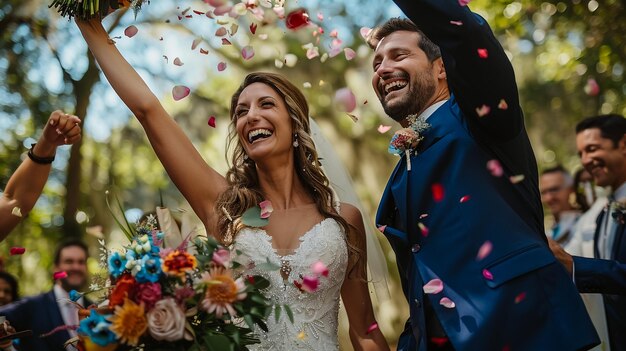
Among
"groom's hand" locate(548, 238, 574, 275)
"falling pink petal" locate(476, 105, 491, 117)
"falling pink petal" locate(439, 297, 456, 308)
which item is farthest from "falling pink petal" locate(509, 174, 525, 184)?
"groom's hand" locate(548, 238, 574, 275)

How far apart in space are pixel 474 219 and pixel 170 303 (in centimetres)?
131

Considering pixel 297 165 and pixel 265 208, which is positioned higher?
pixel 297 165

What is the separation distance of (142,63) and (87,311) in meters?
9.81

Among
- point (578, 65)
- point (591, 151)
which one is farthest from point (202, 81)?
point (591, 151)

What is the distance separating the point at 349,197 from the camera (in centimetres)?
477

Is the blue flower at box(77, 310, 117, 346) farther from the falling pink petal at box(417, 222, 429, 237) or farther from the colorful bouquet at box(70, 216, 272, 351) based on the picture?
the falling pink petal at box(417, 222, 429, 237)

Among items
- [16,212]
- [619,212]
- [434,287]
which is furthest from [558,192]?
[16,212]

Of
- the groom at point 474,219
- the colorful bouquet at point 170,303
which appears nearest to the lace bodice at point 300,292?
the groom at point 474,219

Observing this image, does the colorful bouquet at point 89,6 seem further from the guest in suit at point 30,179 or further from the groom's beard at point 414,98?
the groom's beard at point 414,98

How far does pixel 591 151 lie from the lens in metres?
5.93

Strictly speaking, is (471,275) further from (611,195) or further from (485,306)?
(611,195)

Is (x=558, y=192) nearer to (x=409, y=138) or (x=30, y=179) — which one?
(x=409, y=138)

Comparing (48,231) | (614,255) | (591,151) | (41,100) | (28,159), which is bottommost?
(614,255)

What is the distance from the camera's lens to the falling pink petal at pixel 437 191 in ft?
10.7
